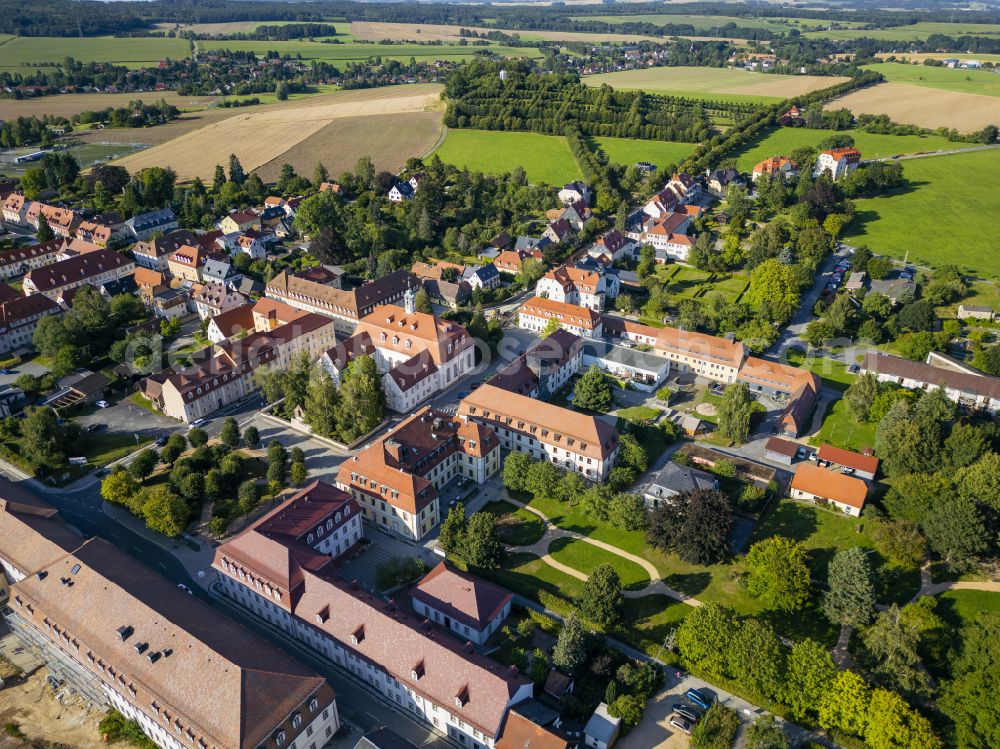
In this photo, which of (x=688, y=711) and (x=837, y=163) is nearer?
(x=688, y=711)

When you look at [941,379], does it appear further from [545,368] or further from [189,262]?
[189,262]

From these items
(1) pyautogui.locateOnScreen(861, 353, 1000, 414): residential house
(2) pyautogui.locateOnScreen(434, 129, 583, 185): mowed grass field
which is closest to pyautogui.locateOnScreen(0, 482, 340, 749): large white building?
(1) pyautogui.locateOnScreen(861, 353, 1000, 414): residential house

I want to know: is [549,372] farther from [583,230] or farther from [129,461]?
[583,230]

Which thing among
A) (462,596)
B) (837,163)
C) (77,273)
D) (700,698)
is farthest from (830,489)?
(837,163)

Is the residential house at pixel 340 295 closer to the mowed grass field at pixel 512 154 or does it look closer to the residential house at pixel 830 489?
the residential house at pixel 830 489

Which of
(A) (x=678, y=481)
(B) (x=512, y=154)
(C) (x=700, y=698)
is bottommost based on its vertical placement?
(C) (x=700, y=698)

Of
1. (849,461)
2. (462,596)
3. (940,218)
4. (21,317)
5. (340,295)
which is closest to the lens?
(462,596)

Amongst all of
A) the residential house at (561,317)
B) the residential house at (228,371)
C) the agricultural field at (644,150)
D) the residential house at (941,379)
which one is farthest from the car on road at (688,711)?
the agricultural field at (644,150)
